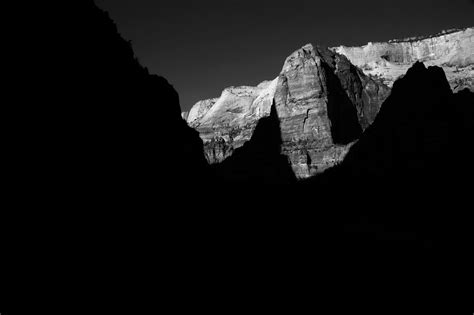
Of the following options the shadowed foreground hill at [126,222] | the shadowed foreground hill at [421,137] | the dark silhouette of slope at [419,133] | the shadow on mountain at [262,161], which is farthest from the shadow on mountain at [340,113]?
the shadowed foreground hill at [126,222]

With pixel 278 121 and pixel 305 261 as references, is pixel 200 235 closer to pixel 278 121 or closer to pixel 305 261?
pixel 305 261

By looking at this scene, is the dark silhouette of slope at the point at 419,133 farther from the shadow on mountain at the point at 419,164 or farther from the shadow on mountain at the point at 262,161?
the shadow on mountain at the point at 262,161

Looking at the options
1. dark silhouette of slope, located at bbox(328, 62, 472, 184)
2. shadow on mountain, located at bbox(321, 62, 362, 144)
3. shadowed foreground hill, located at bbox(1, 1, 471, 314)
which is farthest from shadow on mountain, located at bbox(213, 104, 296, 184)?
shadowed foreground hill, located at bbox(1, 1, 471, 314)

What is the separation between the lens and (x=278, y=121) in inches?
5655

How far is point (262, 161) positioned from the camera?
138125 millimetres

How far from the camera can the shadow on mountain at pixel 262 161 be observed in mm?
128850

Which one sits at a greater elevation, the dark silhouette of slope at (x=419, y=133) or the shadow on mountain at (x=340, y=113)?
the shadow on mountain at (x=340, y=113)

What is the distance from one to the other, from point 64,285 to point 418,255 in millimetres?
60776

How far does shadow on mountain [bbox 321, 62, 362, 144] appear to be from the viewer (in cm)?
13425

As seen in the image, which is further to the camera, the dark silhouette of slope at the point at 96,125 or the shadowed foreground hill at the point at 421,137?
the shadowed foreground hill at the point at 421,137

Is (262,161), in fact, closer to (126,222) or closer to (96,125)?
(126,222)

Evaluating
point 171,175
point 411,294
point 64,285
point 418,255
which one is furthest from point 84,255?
point 418,255

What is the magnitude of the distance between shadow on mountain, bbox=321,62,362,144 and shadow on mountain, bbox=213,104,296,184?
2041 cm

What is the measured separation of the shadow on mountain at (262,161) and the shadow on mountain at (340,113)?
803 inches
